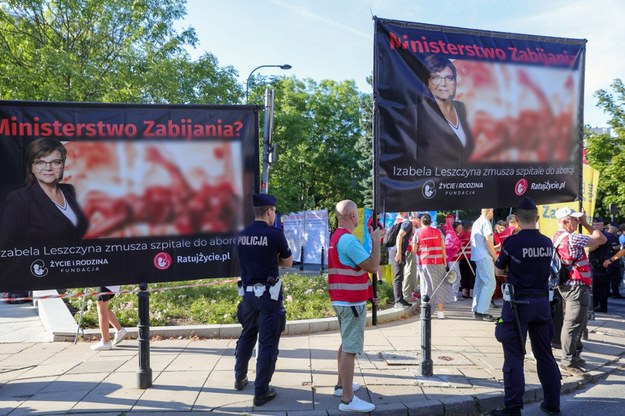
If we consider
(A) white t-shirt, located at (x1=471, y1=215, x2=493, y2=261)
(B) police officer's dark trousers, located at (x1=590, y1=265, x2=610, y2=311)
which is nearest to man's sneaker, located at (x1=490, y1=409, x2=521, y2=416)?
(A) white t-shirt, located at (x1=471, y1=215, x2=493, y2=261)

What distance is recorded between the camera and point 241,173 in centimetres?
634

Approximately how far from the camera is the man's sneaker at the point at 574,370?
20.5 ft

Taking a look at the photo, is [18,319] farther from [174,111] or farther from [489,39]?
[489,39]

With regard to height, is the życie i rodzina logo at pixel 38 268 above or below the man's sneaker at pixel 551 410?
above

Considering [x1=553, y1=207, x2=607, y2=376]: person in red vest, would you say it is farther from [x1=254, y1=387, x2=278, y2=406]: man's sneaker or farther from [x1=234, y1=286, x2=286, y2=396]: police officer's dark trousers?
[x1=254, y1=387, x2=278, y2=406]: man's sneaker

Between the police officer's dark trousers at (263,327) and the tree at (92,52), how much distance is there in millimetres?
12105

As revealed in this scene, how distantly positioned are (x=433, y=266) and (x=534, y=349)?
413 centimetres

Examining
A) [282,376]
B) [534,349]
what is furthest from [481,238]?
[282,376]

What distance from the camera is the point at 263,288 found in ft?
17.1

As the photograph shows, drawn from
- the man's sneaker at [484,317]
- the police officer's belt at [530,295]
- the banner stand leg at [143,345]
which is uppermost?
the police officer's belt at [530,295]

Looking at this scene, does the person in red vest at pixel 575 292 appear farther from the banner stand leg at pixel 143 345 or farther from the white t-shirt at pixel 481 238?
the banner stand leg at pixel 143 345

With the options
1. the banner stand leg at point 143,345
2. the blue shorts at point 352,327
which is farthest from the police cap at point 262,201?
the banner stand leg at point 143,345

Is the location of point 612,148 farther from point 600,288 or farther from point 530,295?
point 530,295

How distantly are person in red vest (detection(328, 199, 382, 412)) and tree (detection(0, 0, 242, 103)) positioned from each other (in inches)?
494
